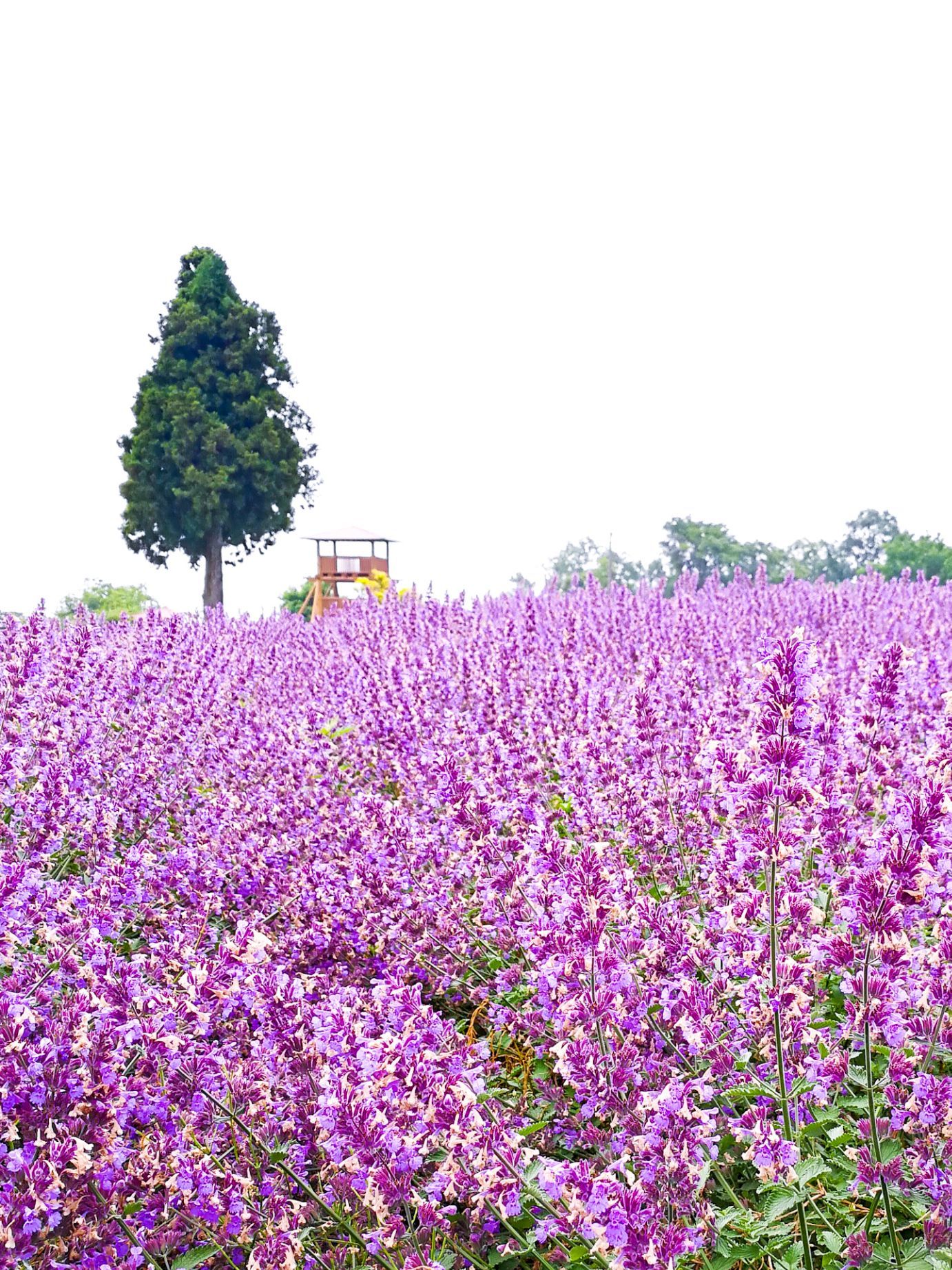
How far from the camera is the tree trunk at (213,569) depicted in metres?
33.6

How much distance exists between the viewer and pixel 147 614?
909cm

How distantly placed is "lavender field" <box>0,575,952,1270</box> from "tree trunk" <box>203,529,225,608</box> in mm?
29144

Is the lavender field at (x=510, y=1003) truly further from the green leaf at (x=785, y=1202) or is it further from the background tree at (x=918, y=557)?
the background tree at (x=918, y=557)

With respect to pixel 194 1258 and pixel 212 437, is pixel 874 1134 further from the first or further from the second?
pixel 212 437

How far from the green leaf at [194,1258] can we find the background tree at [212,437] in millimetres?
31041

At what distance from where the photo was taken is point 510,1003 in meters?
3.59

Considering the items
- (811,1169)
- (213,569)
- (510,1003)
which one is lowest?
(510,1003)

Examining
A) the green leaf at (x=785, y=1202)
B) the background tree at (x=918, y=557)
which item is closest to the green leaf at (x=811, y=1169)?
the green leaf at (x=785, y=1202)

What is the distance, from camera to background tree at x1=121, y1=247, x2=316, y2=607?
3319 cm

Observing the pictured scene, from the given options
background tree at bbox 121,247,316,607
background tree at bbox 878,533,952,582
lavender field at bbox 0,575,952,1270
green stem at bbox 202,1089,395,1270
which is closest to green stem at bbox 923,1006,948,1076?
lavender field at bbox 0,575,952,1270

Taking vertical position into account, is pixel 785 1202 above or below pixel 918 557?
below

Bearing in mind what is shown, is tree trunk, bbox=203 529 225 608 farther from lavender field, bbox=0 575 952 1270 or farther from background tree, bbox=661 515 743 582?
lavender field, bbox=0 575 952 1270

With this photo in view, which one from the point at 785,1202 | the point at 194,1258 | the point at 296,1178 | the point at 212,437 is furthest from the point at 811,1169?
A: the point at 212,437

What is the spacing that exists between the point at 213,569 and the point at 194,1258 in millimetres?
32166
